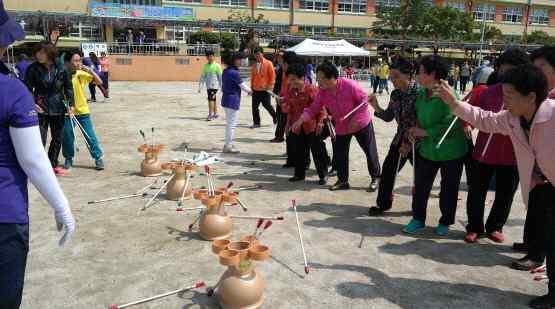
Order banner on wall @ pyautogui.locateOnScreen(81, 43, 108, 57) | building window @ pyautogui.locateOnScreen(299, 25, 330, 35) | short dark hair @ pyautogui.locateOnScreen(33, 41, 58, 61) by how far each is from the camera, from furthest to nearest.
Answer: building window @ pyautogui.locateOnScreen(299, 25, 330, 35)
banner on wall @ pyautogui.locateOnScreen(81, 43, 108, 57)
short dark hair @ pyautogui.locateOnScreen(33, 41, 58, 61)

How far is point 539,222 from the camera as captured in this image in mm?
3779

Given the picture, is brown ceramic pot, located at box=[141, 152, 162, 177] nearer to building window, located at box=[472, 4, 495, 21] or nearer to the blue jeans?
the blue jeans

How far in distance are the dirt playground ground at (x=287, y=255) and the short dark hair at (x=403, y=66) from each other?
1755 mm

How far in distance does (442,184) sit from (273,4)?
161ft

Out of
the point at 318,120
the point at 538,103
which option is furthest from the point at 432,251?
the point at 318,120

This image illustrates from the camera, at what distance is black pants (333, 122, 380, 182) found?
6469 millimetres

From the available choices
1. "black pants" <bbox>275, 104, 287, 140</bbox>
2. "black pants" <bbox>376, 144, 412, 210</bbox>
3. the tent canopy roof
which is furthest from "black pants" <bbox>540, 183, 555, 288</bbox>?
the tent canopy roof

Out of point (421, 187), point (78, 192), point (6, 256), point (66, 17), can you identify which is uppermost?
point (66, 17)

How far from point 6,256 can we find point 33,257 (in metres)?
2.49

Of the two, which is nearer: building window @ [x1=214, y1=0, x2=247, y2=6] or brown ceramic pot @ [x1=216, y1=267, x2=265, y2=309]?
brown ceramic pot @ [x1=216, y1=267, x2=265, y2=309]

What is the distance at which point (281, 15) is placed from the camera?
51.4 metres

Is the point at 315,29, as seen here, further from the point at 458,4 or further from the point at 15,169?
the point at 15,169

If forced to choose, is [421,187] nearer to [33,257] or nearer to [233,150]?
[33,257]

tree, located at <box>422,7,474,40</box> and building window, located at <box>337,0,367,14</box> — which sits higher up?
building window, located at <box>337,0,367,14</box>
